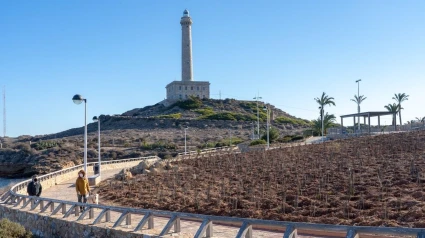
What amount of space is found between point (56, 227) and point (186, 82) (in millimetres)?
86670

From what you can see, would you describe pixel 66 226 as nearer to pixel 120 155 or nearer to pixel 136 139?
pixel 120 155

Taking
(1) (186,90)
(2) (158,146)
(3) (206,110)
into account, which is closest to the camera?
(2) (158,146)

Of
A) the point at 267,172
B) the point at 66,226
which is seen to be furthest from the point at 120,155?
the point at 66,226

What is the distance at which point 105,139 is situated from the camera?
230ft

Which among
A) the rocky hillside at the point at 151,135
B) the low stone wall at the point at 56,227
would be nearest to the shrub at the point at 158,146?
the rocky hillside at the point at 151,135

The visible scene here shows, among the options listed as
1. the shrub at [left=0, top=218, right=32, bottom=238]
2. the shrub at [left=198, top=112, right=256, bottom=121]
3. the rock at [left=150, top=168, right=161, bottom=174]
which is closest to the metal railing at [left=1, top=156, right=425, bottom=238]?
the shrub at [left=0, top=218, right=32, bottom=238]

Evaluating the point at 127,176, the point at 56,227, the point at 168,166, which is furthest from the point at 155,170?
the point at 56,227

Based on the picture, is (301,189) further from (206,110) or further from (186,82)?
(186,82)

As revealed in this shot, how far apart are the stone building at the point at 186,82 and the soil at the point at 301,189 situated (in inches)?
2872

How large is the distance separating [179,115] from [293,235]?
8089cm

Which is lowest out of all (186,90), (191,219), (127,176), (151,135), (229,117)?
(191,219)

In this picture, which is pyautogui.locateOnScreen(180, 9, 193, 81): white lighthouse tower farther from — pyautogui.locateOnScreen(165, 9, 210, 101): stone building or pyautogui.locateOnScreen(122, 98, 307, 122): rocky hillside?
pyautogui.locateOnScreen(122, 98, 307, 122): rocky hillside

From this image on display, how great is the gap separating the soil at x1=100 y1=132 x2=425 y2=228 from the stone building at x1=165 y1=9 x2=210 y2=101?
7296cm

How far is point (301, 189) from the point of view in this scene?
14125 millimetres
